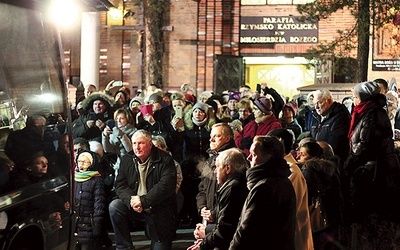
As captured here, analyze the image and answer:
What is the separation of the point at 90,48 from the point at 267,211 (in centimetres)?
1837

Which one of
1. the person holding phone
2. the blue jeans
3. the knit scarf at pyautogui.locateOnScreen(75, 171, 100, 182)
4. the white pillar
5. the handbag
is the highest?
the white pillar

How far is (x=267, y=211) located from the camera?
6801 mm

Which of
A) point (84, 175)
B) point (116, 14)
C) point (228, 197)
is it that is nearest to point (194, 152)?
point (84, 175)

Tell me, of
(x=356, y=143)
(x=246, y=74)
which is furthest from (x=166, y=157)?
(x=246, y=74)

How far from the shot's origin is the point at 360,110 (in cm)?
1048

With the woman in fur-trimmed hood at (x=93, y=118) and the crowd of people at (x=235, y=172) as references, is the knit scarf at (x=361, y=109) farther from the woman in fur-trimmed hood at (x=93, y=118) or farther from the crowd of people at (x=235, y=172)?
the woman in fur-trimmed hood at (x=93, y=118)

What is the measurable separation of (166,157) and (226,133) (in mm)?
1146

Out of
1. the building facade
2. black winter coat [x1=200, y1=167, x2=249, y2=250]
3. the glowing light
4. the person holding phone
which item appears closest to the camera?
black winter coat [x1=200, y1=167, x2=249, y2=250]

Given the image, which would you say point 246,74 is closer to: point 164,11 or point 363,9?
point 164,11

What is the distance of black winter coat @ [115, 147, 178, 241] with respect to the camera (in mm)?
10414

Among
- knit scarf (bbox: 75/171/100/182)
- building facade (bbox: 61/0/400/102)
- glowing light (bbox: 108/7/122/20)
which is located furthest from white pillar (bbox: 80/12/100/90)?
knit scarf (bbox: 75/171/100/182)

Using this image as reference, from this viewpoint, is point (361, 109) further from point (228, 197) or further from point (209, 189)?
point (228, 197)

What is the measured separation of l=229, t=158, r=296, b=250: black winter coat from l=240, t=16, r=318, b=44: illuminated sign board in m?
18.6

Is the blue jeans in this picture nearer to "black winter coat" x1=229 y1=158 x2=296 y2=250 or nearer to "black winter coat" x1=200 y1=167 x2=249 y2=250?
"black winter coat" x1=200 y1=167 x2=249 y2=250
